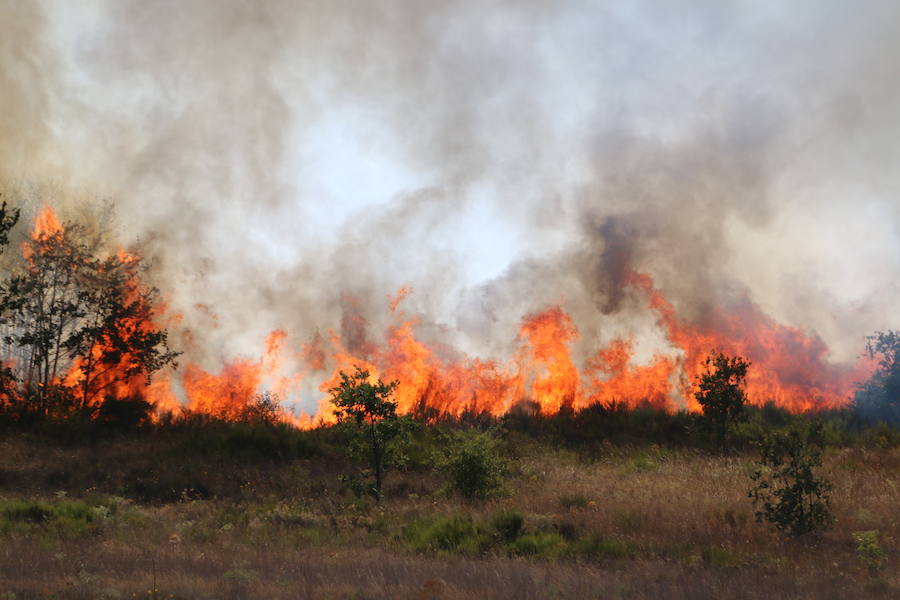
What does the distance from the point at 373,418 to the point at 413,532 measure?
19.5 ft

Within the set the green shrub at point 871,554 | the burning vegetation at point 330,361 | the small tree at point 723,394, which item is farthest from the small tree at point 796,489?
the burning vegetation at point 330,361

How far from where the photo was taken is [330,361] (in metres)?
41.1

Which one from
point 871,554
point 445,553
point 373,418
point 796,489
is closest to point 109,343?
point 373,418

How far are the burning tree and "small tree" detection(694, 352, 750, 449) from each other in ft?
88.9

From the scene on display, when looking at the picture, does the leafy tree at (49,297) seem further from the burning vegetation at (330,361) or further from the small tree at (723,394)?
the small tree at (723,394)

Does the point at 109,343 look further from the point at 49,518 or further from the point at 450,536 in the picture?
the point at 450,536

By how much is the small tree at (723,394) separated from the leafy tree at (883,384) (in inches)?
667

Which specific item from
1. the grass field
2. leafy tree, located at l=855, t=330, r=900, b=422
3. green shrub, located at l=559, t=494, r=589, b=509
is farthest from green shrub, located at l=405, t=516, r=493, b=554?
leafy tree, located at l=855, t=330, r=900, b=422

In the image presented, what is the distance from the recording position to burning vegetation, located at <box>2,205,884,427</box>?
33.1 m

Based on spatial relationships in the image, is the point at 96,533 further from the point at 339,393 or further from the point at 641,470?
the point at 641,470

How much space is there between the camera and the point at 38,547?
12727 millimetres

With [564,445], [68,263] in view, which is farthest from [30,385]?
[564,445]

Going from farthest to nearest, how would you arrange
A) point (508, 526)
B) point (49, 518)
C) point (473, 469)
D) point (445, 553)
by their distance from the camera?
1. point (473, 469)
2. point (49, 518)
3. point (508, 526)
4. point (445, 553)

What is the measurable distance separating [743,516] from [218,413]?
29.1 metres
